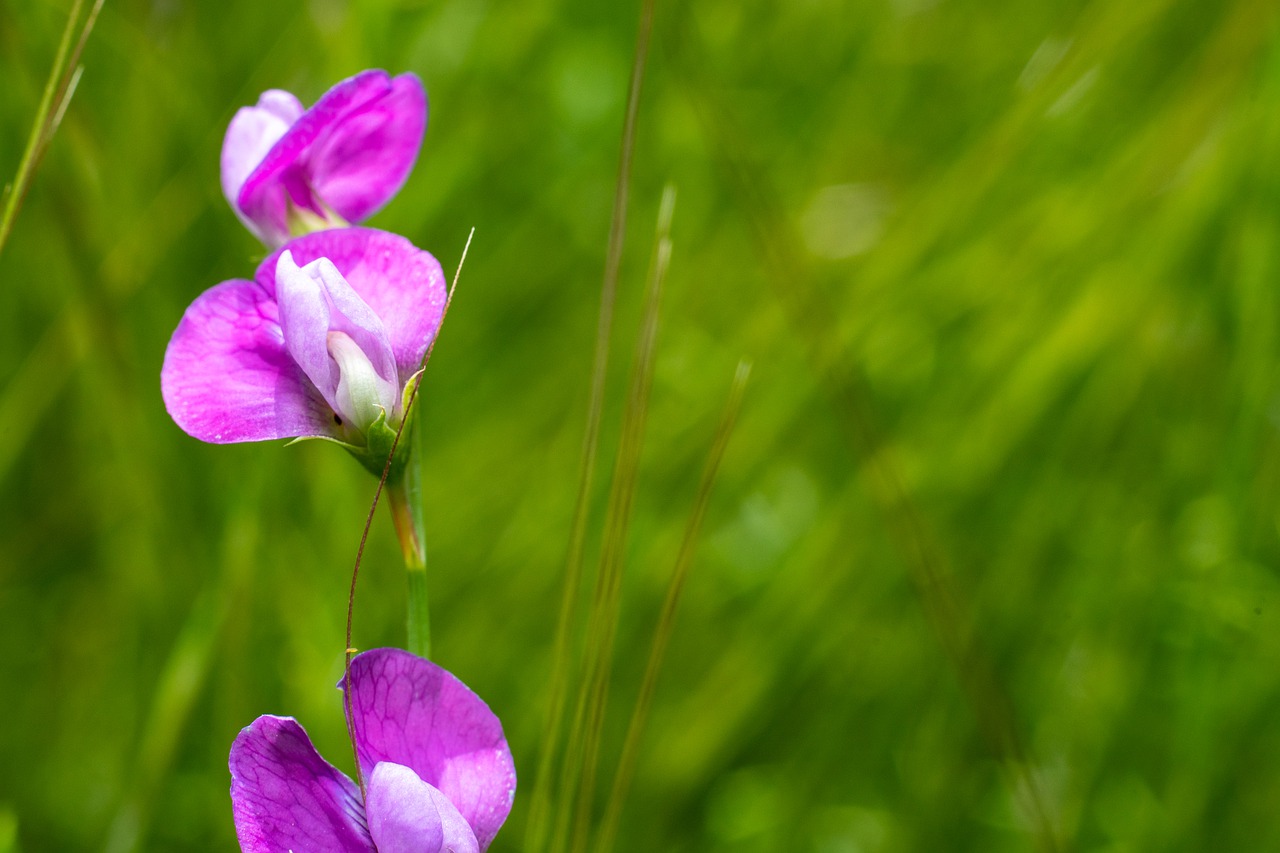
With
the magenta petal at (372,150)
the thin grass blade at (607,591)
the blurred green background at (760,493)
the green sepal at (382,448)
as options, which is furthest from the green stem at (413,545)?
the blurred green background at (760,493)

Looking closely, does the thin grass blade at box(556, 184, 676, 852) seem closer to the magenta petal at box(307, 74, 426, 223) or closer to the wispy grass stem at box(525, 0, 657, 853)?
the wispy grass stem at box(525, 0, 657, 853)

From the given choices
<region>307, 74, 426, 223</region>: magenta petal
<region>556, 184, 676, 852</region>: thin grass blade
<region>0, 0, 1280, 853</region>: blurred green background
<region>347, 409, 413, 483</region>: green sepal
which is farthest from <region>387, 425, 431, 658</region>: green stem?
<region>0, 0, 1280, 853</region>: blurred green background

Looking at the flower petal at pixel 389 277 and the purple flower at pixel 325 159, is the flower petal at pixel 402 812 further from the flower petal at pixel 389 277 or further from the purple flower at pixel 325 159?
the purple flower at pixel 325 159

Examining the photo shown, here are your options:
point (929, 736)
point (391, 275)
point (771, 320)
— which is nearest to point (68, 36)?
point (391, 275)

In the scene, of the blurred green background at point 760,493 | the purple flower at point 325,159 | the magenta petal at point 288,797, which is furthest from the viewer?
the blurred green background at point 760,493

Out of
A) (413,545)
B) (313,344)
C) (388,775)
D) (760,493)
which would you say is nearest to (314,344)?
(313,344)

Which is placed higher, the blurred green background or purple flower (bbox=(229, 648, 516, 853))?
purple flower (bbox=(229, 648, 516, 853))

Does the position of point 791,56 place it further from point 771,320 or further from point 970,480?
point 970,480
